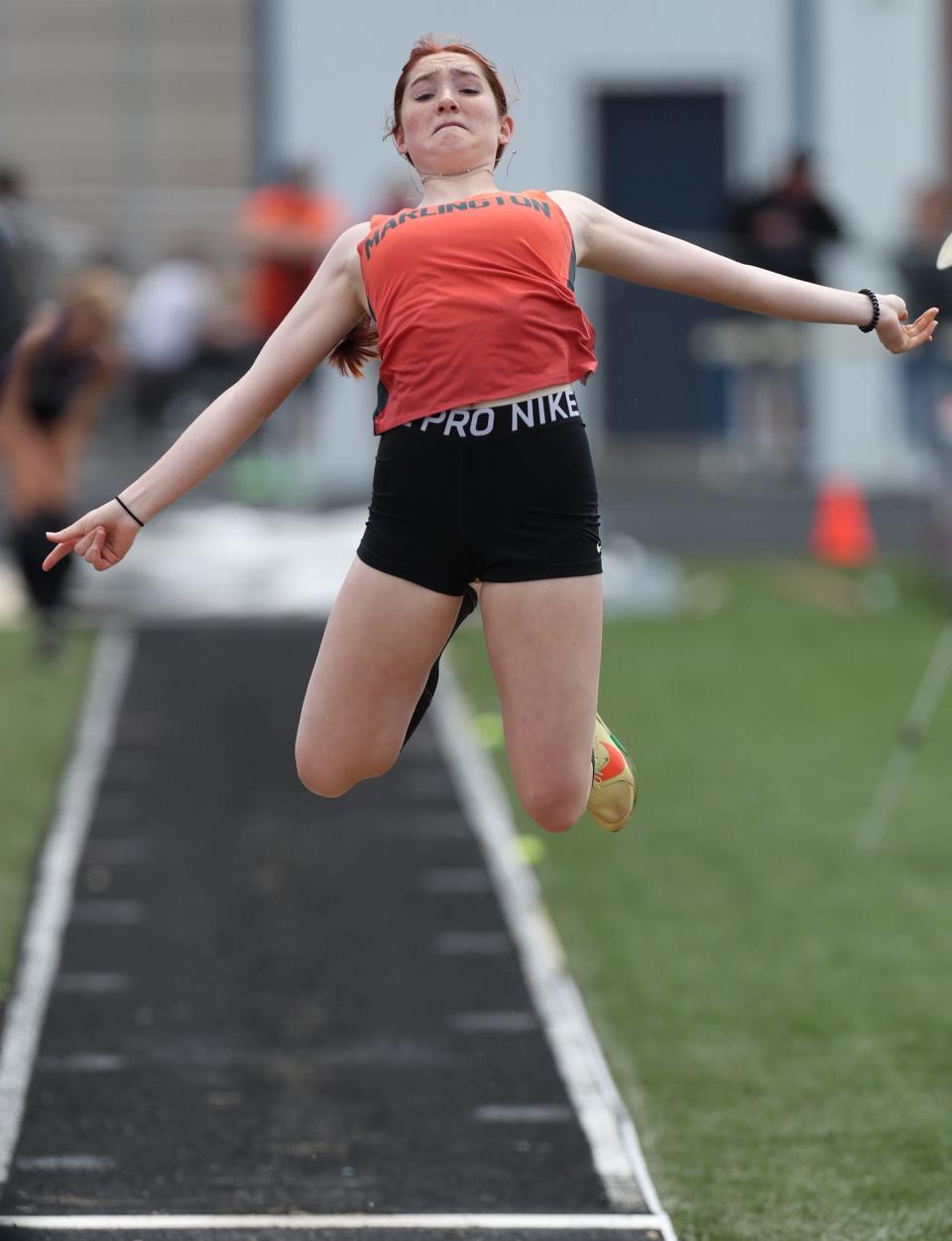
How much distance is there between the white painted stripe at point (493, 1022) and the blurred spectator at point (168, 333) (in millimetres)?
11716

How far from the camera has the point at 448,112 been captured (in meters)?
4.71

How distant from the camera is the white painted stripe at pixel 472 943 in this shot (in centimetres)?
767

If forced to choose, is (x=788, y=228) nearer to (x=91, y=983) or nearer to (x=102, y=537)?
(x=91, y=983)

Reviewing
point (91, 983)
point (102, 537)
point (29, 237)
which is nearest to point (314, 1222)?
point (102, 537)

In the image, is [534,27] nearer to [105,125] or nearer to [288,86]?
[288,86]

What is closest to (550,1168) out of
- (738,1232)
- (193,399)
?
(738,1232)

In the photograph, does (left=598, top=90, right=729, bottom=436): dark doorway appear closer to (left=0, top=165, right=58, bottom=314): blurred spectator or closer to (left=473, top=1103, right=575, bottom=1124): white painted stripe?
(left=0, top=165, right=58, bottom=314): blurred spectator

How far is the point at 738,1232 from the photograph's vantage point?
5254 mm

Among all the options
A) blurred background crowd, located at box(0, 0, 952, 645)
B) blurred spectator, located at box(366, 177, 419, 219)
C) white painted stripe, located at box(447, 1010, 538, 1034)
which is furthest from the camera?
blurred background crowd, located at box(0, 0, 952, 645)

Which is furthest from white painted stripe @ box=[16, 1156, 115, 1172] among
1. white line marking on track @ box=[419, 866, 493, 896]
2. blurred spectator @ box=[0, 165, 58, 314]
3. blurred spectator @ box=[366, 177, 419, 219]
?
blurred spectator @ box=[366, 177, 419, 219]

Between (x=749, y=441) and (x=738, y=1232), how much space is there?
14.7 metres

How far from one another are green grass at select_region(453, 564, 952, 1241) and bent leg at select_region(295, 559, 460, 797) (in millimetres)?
1400

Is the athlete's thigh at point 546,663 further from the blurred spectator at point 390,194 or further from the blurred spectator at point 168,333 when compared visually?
the blurred spectator at point 168,333

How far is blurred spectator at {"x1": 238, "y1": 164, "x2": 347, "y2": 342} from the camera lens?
16297 mm
